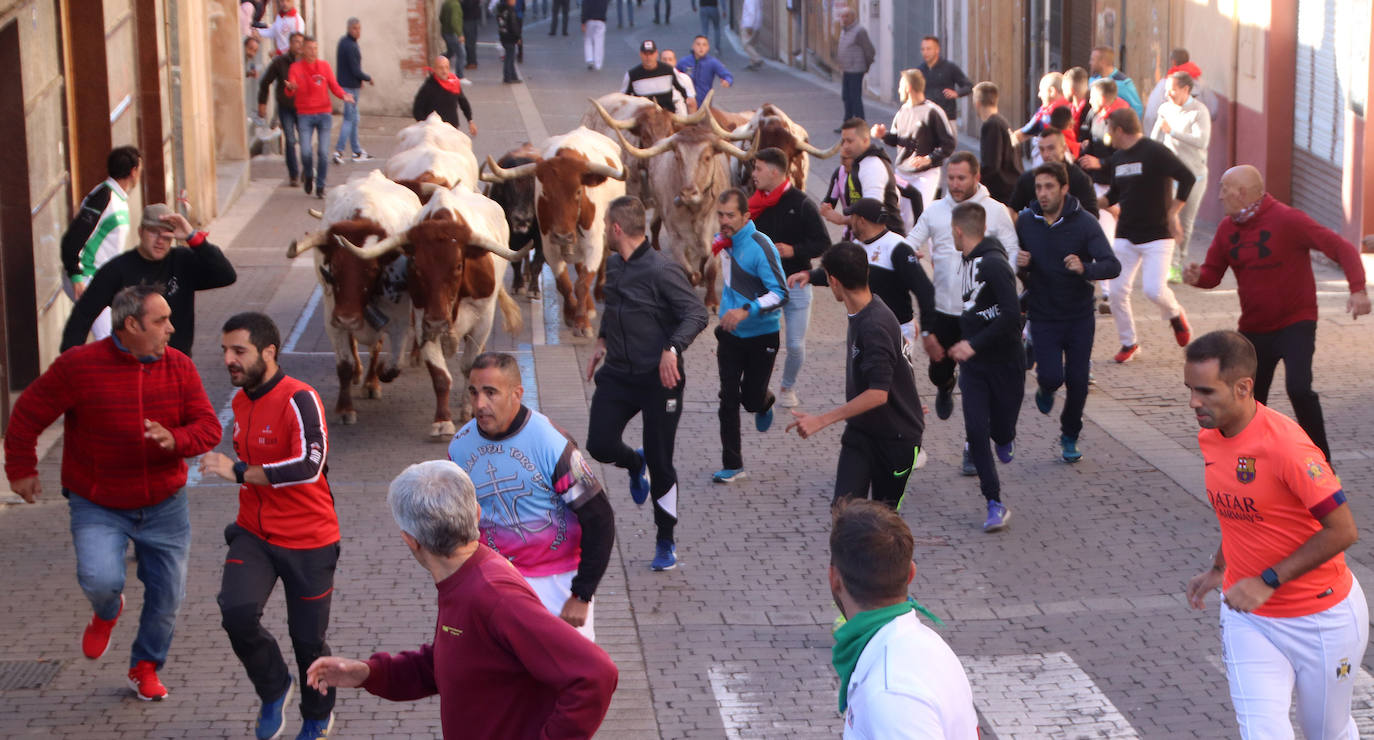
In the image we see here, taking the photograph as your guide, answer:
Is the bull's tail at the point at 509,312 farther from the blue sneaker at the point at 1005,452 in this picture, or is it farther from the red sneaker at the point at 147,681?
the red sneaker at the point at 147,681

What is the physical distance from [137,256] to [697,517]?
11.5ft

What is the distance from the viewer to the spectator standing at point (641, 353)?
8531 mm

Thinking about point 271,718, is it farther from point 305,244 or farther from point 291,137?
point 291,137

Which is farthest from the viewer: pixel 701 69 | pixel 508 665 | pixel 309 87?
pixel 701 69

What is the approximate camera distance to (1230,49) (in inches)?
746

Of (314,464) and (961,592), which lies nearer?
(314,464)

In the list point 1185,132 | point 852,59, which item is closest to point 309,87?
point 852,59

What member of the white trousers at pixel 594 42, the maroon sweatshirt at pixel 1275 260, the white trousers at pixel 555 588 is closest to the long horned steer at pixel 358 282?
the maroon sweatshirt at pixel 1275 260

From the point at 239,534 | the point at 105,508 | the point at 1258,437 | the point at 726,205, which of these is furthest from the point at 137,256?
the point at 1258,437

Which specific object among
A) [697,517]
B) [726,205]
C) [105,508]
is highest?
[726,205]

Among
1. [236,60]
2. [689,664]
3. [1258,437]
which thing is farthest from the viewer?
[236,60]

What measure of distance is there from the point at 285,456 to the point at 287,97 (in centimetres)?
1645

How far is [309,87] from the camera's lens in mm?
21844

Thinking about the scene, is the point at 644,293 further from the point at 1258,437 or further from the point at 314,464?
the point at 1258,437
